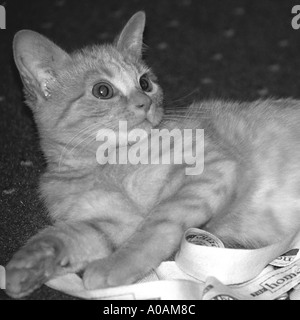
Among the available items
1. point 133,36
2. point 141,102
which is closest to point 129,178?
point 141,102

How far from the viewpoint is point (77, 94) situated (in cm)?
166

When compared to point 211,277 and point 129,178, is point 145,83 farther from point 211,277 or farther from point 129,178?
point 211,277

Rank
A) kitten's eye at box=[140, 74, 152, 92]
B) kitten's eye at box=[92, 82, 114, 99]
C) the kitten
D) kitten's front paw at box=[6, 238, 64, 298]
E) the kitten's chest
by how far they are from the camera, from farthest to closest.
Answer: kitten's eye at box=[140, 74, 152, 92] → kitten's eye at box=[92, 82, 114, 99] → the kitten's chest → the kitten → kitten's front paw at box=[6, 238, 64, 298]

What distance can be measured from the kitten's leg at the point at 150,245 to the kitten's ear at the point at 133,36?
2.06ft

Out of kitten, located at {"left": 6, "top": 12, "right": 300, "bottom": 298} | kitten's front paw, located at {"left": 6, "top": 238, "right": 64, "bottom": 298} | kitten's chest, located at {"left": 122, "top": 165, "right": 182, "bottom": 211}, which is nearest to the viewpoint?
kitten's front paw, located at {"left": 6, "top": 238, "right": 64, "bottom": 298}

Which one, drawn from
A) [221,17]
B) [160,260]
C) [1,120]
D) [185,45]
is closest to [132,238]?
[160,260]

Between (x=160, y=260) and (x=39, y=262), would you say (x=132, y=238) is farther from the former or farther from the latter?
(x=39, y=262)

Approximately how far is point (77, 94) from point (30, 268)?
551 millimetres

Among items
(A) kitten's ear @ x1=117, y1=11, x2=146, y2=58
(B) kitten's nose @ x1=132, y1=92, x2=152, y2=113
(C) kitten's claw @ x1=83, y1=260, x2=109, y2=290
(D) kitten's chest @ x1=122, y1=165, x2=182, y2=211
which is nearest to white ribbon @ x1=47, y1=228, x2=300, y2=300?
(C) kitten's claw @ x1=83, y1=260, x2=109, y2=290

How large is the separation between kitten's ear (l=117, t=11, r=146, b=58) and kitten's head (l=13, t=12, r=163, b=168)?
109 mm

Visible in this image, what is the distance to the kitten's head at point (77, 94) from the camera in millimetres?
1605

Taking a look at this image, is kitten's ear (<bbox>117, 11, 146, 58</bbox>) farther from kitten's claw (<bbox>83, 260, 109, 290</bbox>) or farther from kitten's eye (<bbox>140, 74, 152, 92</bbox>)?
kitten's claw (<bbox>83, 260, 109, 290</bbox>)

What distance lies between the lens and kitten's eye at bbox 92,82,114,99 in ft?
5.37

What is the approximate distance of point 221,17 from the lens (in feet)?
9.57
